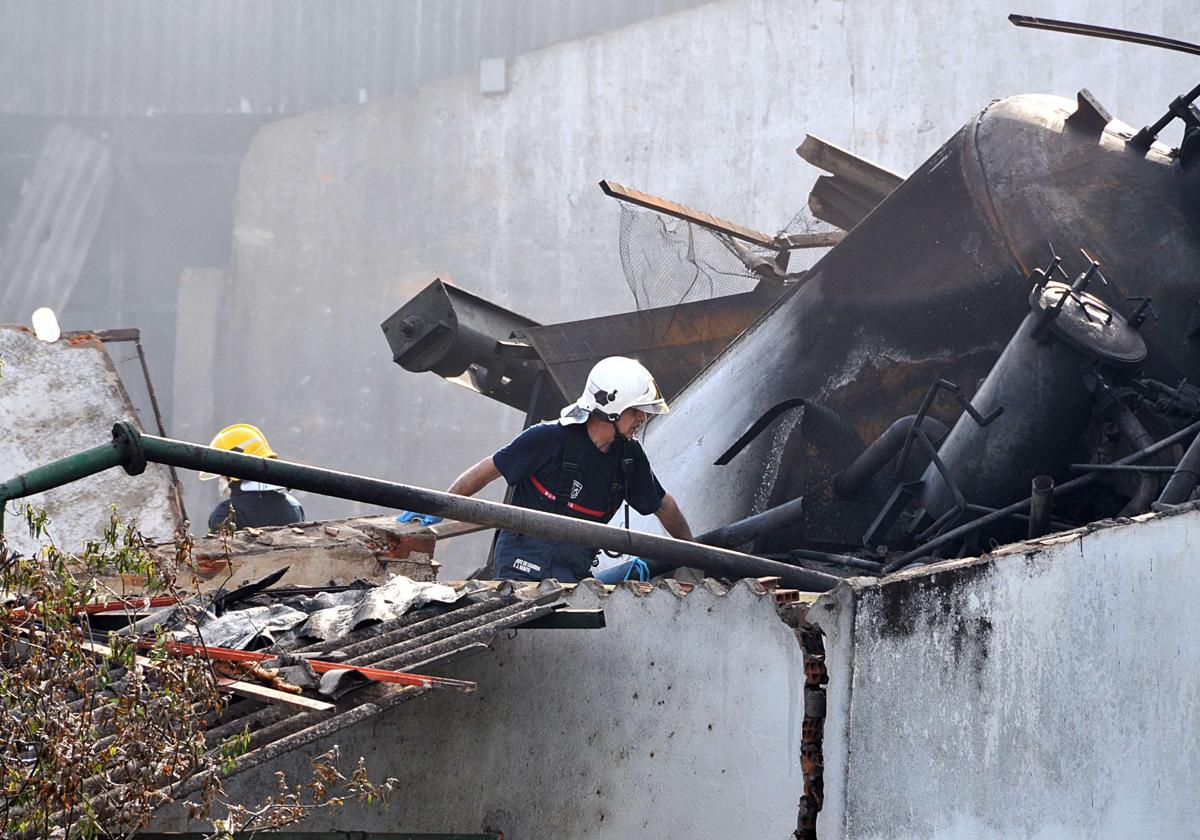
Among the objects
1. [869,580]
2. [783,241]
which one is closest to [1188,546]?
[869,580]

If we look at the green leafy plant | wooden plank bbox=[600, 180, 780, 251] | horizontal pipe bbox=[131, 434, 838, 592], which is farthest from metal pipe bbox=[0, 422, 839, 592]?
wooden plank bbox=[600, 180, 780, 251]

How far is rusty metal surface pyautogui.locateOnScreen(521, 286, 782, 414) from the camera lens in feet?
29.1

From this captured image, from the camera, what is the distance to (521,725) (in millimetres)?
5031

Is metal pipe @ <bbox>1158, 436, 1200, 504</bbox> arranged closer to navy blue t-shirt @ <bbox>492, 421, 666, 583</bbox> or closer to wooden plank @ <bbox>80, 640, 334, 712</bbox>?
navy blue t-shirt @ <bbox>492, 421, 666, 583</bbox>

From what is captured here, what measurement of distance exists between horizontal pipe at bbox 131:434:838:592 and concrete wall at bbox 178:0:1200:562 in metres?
8.99

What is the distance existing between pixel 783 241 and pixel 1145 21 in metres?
5.35

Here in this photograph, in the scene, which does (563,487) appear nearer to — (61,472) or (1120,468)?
(1120,468)

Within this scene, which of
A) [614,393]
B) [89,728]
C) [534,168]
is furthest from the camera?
[534,168]

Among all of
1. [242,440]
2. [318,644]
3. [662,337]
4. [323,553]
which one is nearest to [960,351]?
[662,337]

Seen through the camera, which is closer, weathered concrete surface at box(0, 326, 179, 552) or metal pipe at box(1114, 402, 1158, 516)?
metal pipe at box(1114, 402, 1158, 516)

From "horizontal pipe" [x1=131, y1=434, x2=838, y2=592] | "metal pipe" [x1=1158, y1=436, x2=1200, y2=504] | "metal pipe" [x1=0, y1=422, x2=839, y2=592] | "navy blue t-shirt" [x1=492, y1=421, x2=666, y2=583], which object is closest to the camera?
"metal pipe" [x1=0, y1=422, x2=839, y2=592]

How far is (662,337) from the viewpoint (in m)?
9.14

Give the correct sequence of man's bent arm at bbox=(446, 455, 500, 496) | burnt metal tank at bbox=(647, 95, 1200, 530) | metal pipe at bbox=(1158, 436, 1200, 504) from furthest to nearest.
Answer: burnt metal tank at bbox=(647, 95, 1200, 530) < man's bent arm at bbox=(446, 455, 500, 496) < metal pipe at bbox=(1158, 436, 1200, 504)

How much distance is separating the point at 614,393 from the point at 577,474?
0.36 meters
